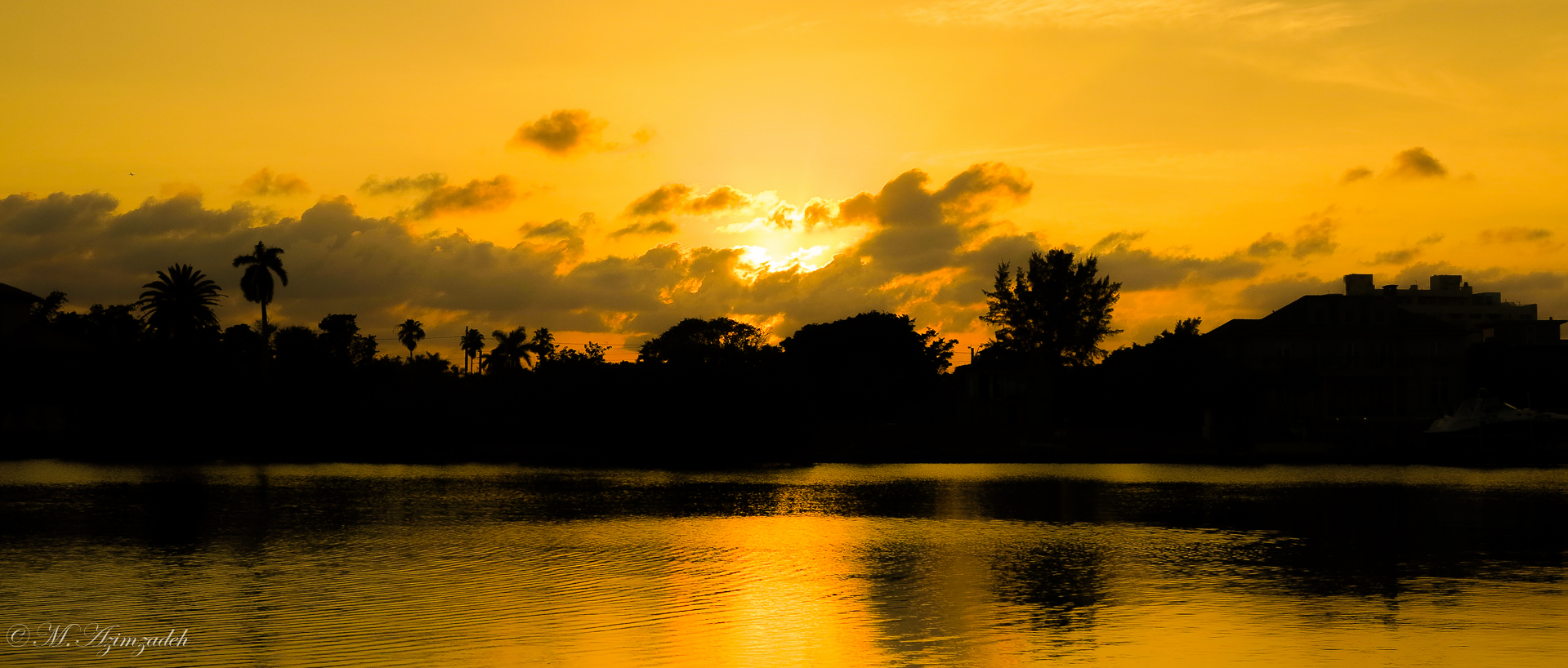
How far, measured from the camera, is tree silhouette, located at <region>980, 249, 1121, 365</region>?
113312mm

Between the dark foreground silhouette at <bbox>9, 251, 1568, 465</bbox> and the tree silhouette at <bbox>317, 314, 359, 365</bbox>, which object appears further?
the tree silhouette at <bbox>317, 314, 359, 365</bbox>

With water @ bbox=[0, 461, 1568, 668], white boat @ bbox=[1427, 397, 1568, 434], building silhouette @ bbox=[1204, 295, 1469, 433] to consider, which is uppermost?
building silhouette @ bbox=[1204, 295, 1469, 433]

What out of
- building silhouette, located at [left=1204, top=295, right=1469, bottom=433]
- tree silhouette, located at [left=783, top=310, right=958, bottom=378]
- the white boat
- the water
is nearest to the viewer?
the water

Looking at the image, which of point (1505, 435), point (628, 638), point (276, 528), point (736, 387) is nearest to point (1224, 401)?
point (1505, 435)

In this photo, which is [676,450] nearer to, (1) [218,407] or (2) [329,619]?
(1) [218,407]

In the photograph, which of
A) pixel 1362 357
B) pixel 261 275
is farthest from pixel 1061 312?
pixel 261 275

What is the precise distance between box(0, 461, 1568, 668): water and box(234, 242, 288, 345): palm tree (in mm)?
75003

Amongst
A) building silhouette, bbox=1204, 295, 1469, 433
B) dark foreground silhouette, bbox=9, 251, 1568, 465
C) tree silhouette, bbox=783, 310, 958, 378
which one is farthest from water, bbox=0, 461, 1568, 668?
tree silhouette, bbox=783, 310, 958, 378

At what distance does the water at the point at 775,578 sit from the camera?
58.2 ft

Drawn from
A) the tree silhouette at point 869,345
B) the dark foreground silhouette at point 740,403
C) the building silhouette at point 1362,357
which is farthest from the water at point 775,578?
the tree silhouette at point 869,345

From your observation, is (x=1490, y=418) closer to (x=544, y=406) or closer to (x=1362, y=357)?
(x=1362, y=357)

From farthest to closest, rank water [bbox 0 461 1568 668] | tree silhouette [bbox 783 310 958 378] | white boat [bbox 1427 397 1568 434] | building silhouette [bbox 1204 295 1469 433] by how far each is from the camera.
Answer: tree silhouette [bbox 783 310 958 378] < building silhouette [bbox 1204 295 1469 433] < white boat [bbox 1427 397 1568 434] < water [bbox 0 461 1568 668]

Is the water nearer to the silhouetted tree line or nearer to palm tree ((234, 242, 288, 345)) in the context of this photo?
the silhouetted tree line

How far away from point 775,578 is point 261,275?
351ft
